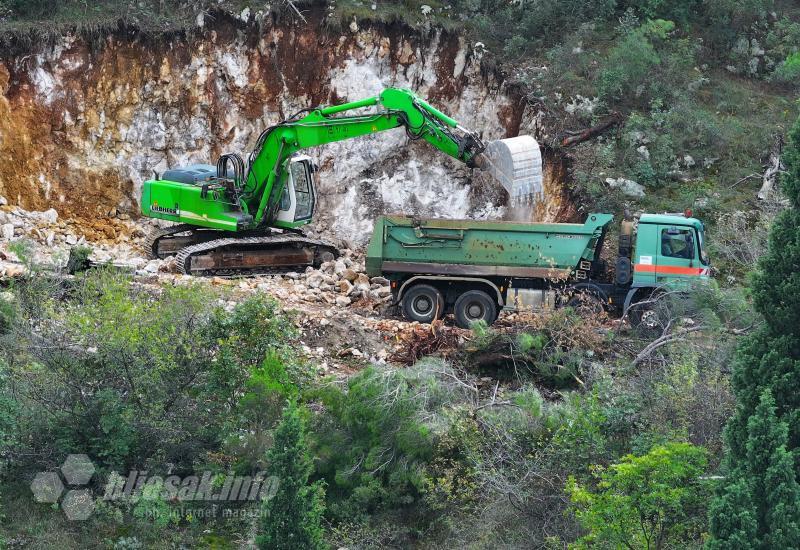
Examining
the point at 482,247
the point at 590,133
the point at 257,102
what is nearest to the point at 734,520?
the point at 482,247

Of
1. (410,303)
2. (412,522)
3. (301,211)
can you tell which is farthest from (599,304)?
(301,211)

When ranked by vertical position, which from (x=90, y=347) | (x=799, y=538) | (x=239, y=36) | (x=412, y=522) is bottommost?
(x=412, y=522)

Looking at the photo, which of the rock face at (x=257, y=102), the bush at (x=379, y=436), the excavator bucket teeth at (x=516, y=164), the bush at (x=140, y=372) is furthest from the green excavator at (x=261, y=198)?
the bush at (x=379, y=436)

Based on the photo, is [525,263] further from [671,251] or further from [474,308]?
[671,251]

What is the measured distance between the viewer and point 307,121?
2028cm

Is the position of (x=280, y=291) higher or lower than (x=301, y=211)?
lower

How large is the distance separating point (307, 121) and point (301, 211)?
7.47 feet

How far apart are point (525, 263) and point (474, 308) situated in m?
1.19

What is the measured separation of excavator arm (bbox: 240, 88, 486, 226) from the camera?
18766 millimetres

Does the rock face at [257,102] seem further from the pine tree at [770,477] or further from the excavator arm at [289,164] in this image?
the pine tree at [770,477]

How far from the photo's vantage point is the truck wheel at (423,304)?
60.7 feet

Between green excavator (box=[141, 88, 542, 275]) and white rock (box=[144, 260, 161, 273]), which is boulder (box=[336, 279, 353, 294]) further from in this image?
white rock (box=[144, 260, 161, 273])

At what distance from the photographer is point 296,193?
71.4 feet

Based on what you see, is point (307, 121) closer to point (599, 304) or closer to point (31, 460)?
point (599, 304)
